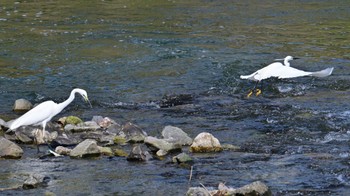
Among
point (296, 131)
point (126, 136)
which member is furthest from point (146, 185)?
point (296, 131)

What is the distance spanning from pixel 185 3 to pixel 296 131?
1387 cm

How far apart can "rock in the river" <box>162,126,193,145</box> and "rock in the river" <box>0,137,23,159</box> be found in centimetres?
189

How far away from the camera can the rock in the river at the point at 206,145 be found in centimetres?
948

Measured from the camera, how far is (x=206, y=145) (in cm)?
949

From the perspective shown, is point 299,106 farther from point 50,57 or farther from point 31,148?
point 50,57

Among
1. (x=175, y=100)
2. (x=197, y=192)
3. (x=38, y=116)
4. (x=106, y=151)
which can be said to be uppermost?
(x=38, y=116)

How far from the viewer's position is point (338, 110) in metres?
11.3

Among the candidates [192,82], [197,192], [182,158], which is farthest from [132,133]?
[192,82]

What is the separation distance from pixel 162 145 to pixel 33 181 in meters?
1.93

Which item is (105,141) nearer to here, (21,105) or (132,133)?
(132,133)

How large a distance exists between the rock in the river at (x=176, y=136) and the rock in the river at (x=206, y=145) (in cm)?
33

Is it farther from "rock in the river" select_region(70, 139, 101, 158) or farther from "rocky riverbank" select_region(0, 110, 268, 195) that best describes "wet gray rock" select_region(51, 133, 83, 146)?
"rock in the river" select_region(70, 139, 101, 158)

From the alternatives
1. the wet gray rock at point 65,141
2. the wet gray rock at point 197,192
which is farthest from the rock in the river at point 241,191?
the wet gray rock at point 65,141

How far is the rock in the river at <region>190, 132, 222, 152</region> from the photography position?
948 cm
